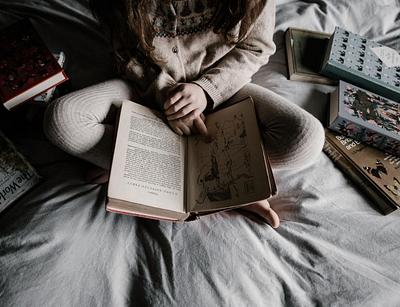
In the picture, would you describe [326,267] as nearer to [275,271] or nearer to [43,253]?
[275,271]

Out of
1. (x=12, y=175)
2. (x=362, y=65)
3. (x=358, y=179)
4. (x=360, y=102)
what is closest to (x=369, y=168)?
(x=358, y=179)

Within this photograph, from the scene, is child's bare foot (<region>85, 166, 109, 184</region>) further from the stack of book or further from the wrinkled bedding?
the stack of book

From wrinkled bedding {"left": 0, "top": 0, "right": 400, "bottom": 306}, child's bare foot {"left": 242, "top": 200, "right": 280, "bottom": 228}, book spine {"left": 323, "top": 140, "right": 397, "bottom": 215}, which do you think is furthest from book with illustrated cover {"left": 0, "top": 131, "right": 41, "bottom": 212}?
book spine {"left": 323, "top": 140, "right": 397, "bottom": 215}

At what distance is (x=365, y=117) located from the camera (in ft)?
2.49

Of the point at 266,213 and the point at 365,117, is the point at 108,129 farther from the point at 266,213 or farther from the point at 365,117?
the point at 365,117

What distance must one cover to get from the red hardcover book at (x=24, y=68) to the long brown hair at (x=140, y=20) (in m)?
0.13

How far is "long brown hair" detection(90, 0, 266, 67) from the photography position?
61cm

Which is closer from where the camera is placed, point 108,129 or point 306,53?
point 108,129

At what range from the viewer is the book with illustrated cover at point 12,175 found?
63cm

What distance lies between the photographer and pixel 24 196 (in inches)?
25.6

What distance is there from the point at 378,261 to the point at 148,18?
61 cm

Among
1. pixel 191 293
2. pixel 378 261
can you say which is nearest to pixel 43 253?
pixel 191 293

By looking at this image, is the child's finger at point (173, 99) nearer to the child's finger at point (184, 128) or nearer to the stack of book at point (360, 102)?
the child's finger at point (184, 128)

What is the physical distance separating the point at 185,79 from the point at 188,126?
126 mm
